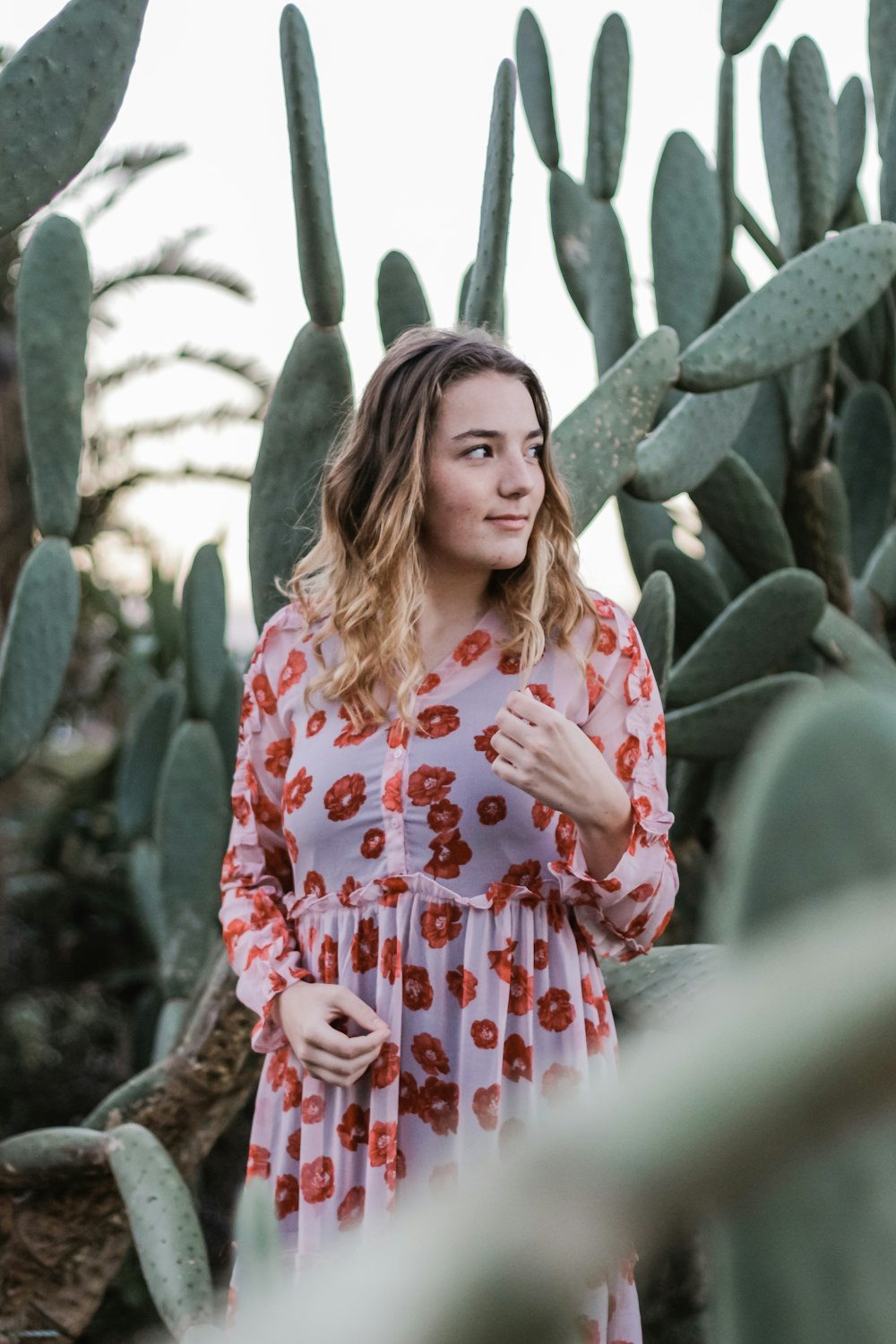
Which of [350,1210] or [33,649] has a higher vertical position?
[33,649]

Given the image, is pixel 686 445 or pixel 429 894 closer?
pixel 429 894

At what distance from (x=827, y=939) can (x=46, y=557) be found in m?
1.89

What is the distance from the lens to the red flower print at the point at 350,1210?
1218 mm

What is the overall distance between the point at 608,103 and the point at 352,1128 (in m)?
1.88

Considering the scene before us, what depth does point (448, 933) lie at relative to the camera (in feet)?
4.04

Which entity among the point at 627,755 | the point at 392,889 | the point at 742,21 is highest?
the point at 742,21

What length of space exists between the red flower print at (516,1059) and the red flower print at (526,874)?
140 mm

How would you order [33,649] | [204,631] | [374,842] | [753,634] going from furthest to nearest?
1. [204,631]
2. [753,634]
3. [33,649]
4. [374,842]

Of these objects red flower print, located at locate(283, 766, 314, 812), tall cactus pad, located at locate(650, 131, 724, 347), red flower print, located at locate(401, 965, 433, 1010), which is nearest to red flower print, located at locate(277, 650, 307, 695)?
red flower print, located at locate(283, 766, 314, 812)

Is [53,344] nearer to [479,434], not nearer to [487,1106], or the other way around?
[479,434]

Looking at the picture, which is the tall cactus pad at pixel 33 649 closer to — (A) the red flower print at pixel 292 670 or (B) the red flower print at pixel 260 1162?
(A) the red flower print at pixel 292 670

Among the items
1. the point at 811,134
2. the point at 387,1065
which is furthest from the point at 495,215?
the point at 387,1065

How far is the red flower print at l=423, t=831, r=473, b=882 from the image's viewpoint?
4.09 feet

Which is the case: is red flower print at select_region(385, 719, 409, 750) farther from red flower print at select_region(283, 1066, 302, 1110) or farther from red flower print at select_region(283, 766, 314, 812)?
red flower print at select_region(283, 1066, 302, 1110)
